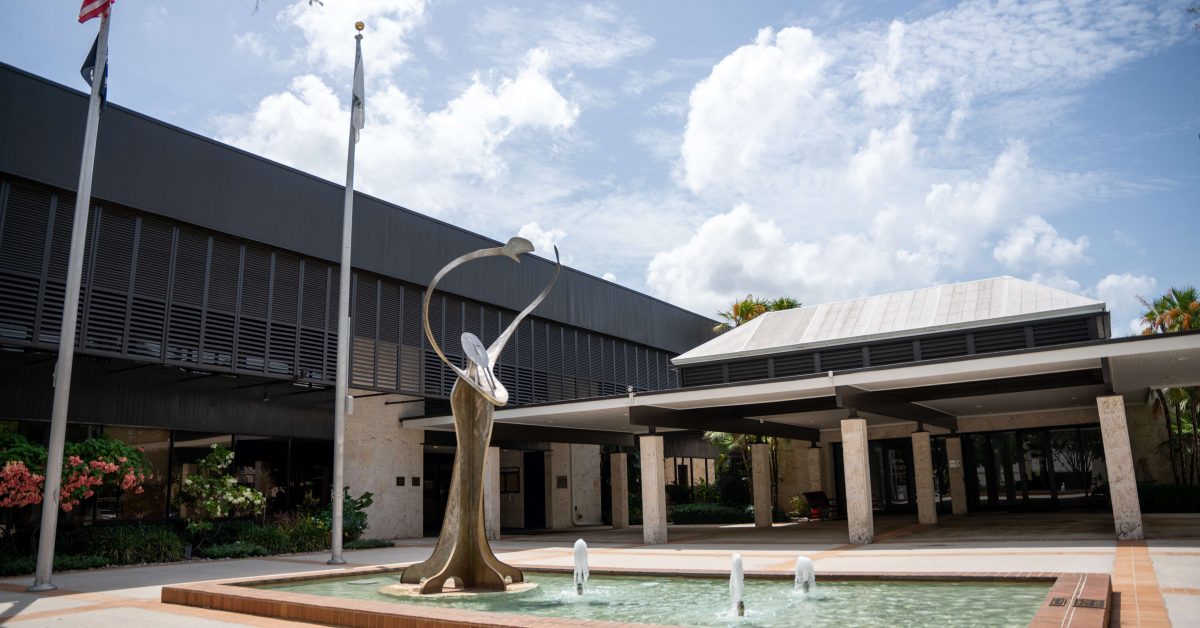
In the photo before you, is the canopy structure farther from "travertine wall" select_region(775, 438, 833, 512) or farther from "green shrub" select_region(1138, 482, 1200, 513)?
"green shrub" select_region(1138, 482, 1200, 513)

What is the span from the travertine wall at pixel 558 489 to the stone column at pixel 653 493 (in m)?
9.34

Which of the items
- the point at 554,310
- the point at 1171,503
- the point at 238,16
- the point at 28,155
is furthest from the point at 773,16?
the point at 1171,503

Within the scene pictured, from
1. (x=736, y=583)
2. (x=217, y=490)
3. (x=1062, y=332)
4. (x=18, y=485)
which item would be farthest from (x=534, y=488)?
(x=736, y=583)

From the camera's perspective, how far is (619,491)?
30.3 meters

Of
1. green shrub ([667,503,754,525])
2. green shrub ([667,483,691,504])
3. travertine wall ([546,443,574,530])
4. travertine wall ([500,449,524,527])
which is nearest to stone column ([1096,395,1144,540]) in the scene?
green shrub ([667,503,754,525])

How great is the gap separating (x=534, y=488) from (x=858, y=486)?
15.7 metres

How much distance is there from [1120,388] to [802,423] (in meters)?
10.1

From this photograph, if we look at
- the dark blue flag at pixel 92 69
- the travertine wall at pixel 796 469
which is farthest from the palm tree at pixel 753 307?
the dark blue flag at pixel 92 69

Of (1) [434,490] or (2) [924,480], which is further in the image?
(1) [434,490]

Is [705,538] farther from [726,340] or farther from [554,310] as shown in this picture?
[554,310]

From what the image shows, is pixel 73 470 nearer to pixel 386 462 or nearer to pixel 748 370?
pixel 386 462

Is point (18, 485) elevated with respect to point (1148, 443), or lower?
lower

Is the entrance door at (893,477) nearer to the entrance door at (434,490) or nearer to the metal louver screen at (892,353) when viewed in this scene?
the metal louver screen at (892,353)

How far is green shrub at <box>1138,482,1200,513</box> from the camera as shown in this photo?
24.0 metres
